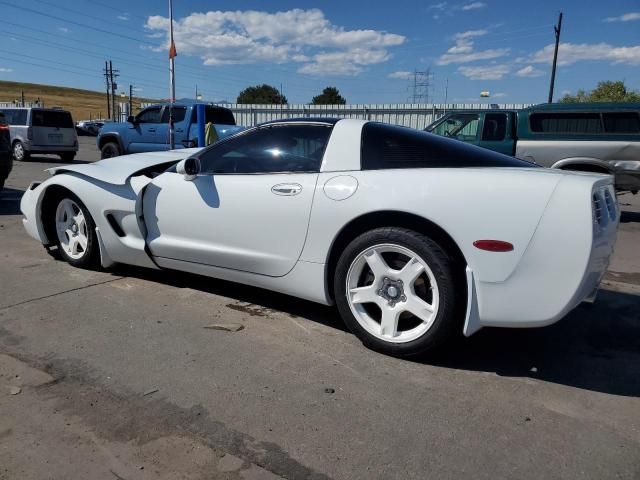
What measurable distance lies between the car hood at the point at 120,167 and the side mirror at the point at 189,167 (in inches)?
26.5

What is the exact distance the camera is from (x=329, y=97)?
65.1 m

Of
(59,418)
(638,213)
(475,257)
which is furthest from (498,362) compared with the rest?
(638,213)

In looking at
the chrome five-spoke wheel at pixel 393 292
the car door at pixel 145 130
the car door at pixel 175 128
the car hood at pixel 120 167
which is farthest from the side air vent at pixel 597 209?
the car door at pixel 145 130

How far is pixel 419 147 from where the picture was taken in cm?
327

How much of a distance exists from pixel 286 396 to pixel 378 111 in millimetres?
22440

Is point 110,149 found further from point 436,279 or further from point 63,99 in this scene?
point 63,99

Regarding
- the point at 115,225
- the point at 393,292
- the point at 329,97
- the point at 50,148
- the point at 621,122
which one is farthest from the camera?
the point at 329,97

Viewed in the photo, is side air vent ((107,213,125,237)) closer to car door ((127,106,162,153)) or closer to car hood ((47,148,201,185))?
car hood ((47,148,201,185))

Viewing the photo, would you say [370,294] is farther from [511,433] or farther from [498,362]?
[511,433]

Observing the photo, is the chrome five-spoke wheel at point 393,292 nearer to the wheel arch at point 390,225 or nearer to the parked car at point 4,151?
the wheel arch at point 390,225

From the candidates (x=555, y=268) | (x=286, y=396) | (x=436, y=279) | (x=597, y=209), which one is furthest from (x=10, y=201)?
(x=597, y=209)

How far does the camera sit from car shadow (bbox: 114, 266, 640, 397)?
3.00m

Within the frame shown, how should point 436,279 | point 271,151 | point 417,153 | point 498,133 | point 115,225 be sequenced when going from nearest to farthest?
point 436,279, point 417,153, point 271,151, point 115,225, point 498,133

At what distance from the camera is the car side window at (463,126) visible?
33.3ft
